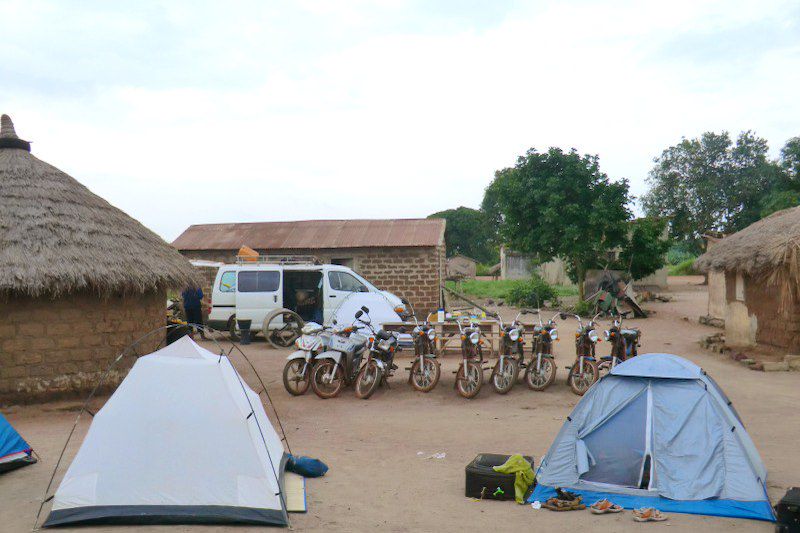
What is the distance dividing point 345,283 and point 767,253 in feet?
28.1

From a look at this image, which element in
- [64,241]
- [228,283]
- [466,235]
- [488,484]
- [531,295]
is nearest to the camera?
[488,484]

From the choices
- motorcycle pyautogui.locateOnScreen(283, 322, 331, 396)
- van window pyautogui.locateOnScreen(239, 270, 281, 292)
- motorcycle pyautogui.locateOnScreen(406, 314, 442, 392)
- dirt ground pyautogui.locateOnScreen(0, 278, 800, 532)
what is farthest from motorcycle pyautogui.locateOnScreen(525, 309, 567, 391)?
van window pyautogui.locateOnScreen(239, 270, 281, 292)

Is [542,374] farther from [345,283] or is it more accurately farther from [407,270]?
[407,270]

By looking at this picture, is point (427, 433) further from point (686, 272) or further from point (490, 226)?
point (490, 226)

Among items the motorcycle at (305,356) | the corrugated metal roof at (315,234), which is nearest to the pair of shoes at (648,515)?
the motorcycle at (305,356)

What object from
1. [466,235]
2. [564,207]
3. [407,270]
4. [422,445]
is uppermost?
[466,235]

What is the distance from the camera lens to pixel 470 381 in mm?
10273

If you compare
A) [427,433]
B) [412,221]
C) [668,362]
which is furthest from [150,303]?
[412,221]

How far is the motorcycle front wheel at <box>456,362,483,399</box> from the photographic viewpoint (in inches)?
400

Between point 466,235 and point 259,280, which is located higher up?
point 466,235

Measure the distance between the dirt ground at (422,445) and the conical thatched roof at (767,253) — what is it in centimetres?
180

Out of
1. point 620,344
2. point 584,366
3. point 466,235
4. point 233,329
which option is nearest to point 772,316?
point 620,344

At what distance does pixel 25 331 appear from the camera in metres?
9.51

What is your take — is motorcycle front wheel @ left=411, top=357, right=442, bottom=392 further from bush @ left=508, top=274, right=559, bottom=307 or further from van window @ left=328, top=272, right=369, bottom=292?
bush @ left=508, top=274, right=559, bottom=307
